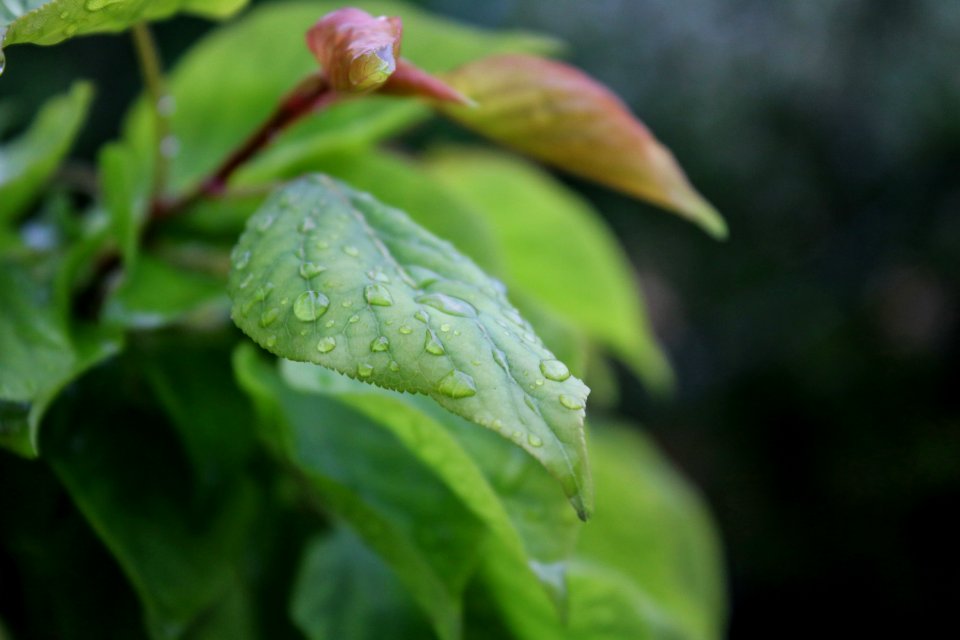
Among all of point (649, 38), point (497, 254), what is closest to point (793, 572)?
point (649, 38)

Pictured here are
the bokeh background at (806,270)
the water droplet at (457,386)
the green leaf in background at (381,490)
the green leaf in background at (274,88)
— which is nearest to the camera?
the water droplet at (457,386)

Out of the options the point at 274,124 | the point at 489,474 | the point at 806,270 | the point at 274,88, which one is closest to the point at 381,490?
the point at 489,474

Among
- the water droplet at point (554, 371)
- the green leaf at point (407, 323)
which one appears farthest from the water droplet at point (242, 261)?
the water droplet at point (554, 371)

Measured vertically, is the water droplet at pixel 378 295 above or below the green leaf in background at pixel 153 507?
above

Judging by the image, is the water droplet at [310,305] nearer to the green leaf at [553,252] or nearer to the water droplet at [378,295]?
the water droplet at [378,295]

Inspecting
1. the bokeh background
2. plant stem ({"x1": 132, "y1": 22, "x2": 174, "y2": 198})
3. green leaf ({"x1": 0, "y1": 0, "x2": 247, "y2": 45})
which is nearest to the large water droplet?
green leaf ({"x1": 0, "y1": 0, "x2": 247, "y2": 45})

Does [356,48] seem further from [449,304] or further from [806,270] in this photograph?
[806,270]

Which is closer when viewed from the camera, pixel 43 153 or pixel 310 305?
pixel 310 305

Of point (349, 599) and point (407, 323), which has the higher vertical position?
point (407, 323)
